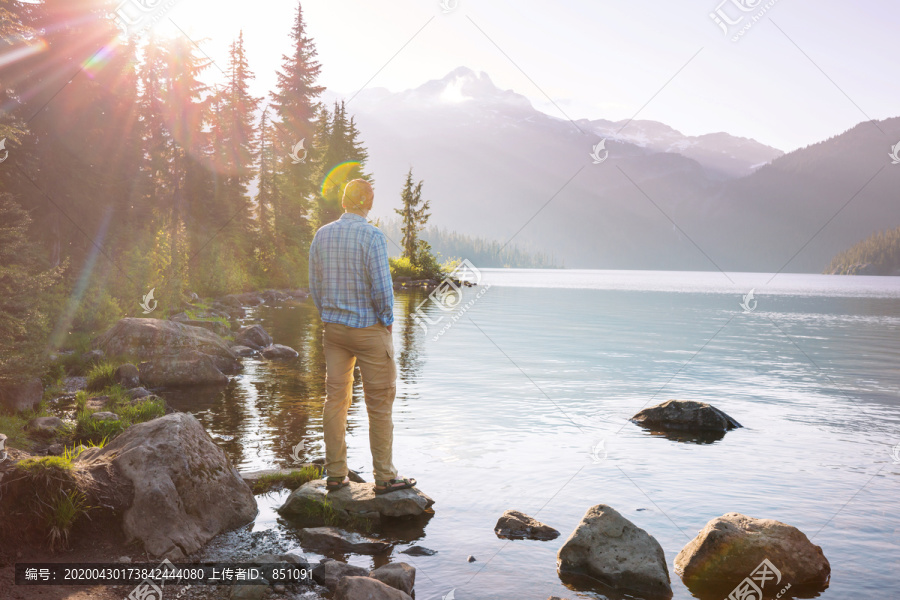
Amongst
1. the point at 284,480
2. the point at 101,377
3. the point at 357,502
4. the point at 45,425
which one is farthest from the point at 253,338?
the point at 357,502

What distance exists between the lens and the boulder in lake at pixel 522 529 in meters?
8.34

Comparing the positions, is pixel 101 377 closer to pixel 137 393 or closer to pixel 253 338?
pixel 137 393

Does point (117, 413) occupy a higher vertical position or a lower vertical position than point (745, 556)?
higher

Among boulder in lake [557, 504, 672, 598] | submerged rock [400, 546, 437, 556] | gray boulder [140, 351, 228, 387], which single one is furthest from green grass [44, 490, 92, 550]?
gray boulder [140, 351, 228, 387]

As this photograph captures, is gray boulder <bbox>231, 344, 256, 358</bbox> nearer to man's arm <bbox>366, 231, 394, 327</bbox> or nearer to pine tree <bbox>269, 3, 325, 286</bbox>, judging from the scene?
man's arm <bbox>366, 231, 394, 327</bbox>

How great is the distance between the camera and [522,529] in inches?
332

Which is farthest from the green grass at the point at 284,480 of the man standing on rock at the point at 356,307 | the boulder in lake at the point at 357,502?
the man standing on rock at the point at 356,307

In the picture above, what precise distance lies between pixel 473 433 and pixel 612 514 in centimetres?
624

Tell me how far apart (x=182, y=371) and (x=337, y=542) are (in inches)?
490

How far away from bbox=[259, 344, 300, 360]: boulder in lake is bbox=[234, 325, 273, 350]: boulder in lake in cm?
136

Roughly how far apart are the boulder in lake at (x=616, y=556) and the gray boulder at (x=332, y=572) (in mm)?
2451

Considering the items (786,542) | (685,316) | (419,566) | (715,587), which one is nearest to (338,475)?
(419,566)

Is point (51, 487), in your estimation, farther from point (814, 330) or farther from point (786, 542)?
point (814, 330)

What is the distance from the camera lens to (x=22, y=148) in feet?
88.4
